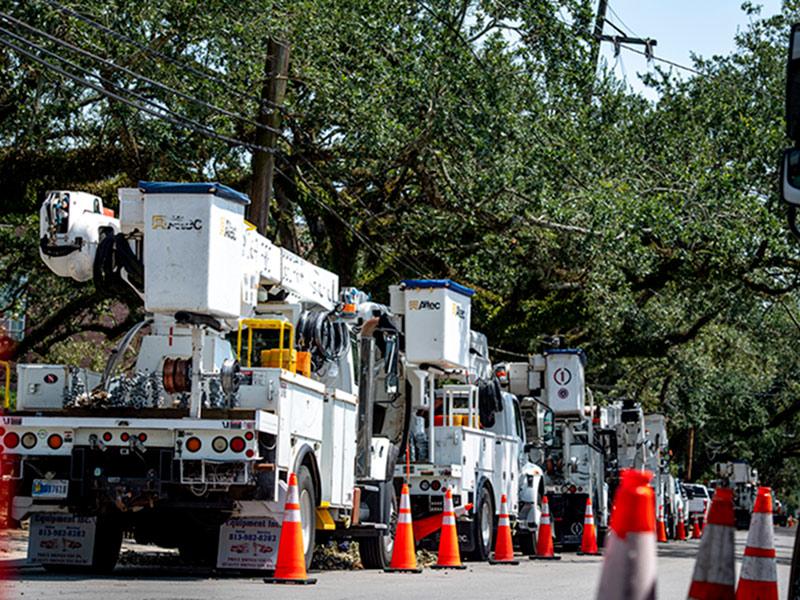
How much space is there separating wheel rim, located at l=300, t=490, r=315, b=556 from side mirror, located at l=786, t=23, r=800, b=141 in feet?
28.6

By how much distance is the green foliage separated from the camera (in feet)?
68.7

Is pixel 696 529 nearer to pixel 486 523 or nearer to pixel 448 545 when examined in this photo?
pixel 486 523

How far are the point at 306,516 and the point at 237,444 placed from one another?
157cm

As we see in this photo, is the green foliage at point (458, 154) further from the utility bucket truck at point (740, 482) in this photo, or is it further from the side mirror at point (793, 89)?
the utility bucket truck at point (740, 482)

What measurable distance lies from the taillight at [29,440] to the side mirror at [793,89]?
29.5ft

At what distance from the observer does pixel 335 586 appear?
13.7 meters

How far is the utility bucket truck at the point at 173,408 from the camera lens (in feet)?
43.9

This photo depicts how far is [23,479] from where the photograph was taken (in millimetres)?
13773

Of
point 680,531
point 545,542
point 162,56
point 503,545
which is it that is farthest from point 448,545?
point 680,531

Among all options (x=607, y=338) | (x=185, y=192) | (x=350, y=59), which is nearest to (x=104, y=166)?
(x=350, y=59)

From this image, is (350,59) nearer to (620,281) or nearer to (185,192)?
(620,281)

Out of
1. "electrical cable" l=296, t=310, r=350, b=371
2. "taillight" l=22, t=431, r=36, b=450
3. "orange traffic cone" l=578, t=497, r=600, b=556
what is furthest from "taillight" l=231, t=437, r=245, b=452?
"orange traffic cone" l=578, t=497, r=600, b=556

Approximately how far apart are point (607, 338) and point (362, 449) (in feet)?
45.4

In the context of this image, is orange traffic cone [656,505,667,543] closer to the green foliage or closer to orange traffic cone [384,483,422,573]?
the green foliage
